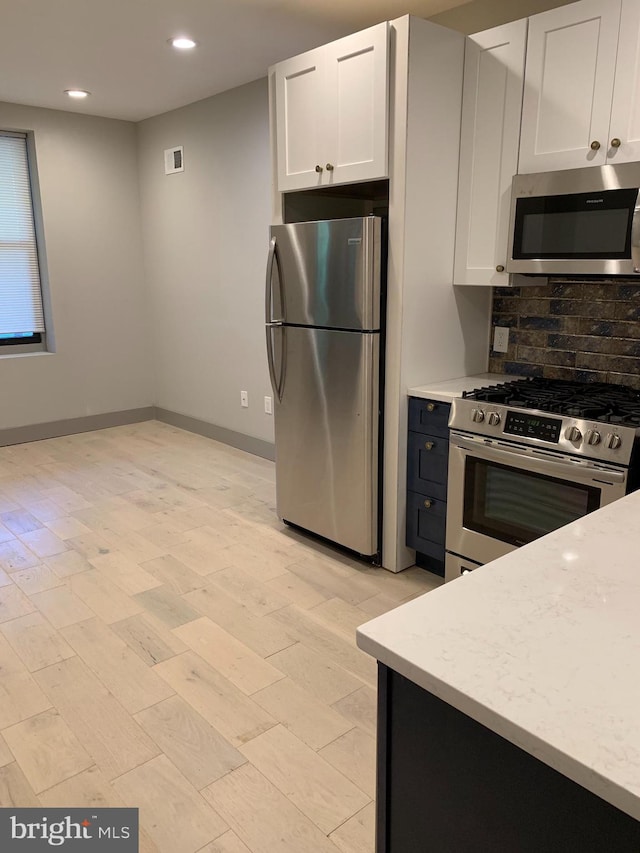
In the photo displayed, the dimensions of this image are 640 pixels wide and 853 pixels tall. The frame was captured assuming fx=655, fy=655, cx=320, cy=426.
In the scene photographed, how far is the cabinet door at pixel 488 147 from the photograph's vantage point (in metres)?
2.60

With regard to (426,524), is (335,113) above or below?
above

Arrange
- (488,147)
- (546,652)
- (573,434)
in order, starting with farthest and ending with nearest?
1. (488,147)
2. (573,434)
3. (546,652)

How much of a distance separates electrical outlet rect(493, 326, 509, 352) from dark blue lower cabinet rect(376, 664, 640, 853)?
2.44m

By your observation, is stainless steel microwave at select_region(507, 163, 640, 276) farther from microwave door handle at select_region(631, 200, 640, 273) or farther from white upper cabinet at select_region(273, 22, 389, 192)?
white upper cabinet at select_region(273, 22, 389, 192)

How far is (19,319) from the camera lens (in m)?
5.26

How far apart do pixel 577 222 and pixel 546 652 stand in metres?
1.98

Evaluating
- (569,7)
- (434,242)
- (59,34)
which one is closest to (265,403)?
(434,242)

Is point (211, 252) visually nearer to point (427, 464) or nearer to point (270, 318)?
point (270, 318)

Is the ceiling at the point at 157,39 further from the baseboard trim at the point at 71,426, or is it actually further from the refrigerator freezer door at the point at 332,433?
the baseboard trim at the point at 71,426

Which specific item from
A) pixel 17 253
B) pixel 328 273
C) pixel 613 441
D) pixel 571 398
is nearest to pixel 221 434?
pixel 17 253

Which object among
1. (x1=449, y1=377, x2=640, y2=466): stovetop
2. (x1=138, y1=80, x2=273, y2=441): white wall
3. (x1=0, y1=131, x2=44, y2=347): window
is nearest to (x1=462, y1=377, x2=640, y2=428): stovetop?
(x1=449, y1=377, x2=640, y2=466): stovetop

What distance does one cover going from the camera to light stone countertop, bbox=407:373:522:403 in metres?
2.76

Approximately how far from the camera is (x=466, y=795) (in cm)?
91

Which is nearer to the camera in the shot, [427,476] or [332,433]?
[427,476]
